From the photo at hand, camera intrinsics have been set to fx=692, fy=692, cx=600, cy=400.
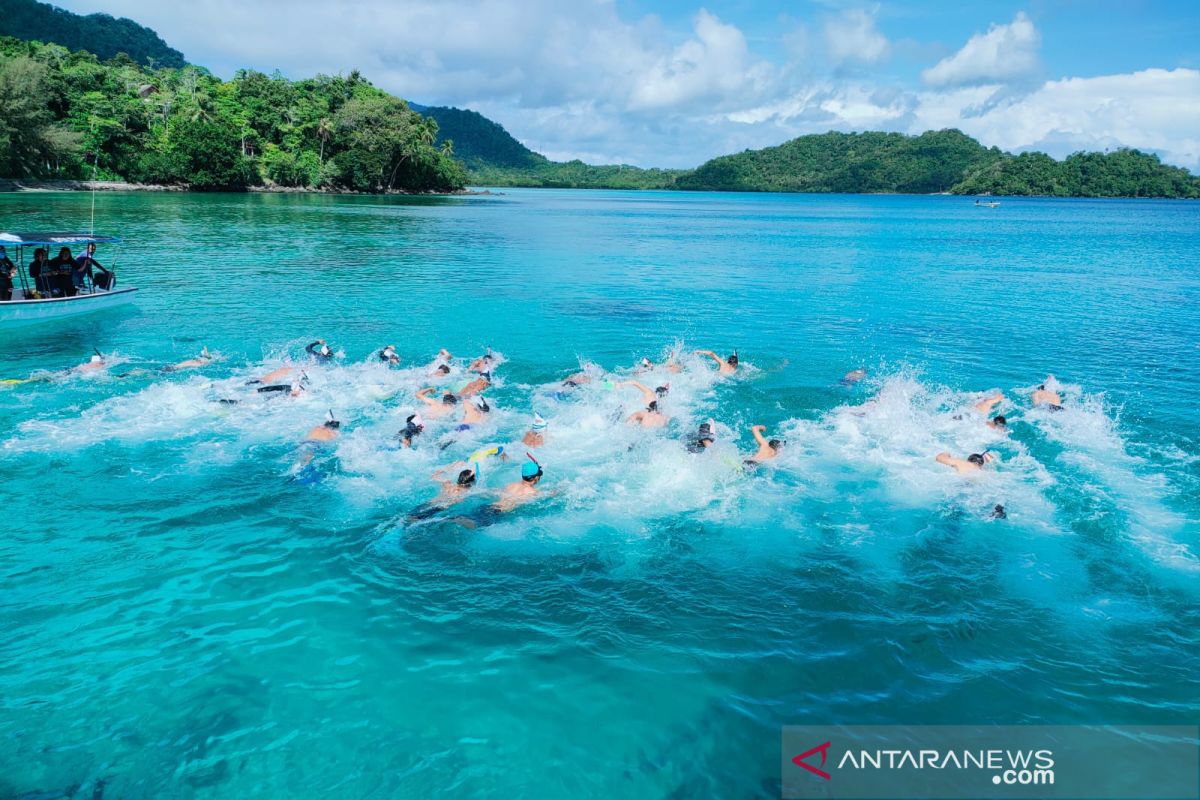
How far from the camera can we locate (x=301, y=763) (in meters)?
7.92

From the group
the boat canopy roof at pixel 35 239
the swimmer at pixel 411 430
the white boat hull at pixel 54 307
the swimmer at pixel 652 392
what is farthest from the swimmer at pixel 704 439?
the white boat hull at pixel 54 307

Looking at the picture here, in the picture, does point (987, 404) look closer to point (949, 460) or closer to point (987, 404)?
point (987, 404)

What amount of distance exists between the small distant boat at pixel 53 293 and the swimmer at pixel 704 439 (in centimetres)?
2513

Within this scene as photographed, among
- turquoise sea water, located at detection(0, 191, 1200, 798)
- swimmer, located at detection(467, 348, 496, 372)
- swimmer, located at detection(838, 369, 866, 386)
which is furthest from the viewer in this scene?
swimmer, located at detection(838, 369, 866, 386)

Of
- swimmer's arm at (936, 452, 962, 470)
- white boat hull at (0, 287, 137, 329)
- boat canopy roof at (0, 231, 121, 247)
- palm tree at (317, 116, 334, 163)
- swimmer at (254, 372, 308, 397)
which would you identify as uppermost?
palm tree at (317, 116, 334, 163)

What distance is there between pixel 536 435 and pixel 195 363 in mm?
12779

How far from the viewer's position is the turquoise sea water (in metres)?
8.38

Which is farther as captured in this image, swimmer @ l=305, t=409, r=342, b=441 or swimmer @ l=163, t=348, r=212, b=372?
swimmer @ l=163, t=348, r=212, b=372

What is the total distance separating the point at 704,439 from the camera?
52.8 ft

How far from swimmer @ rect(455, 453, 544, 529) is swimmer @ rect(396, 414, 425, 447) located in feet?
10.7

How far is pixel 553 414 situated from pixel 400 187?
13883 centimetres

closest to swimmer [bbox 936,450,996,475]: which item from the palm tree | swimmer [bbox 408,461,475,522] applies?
swimmer [bbox 408,461,475,522]

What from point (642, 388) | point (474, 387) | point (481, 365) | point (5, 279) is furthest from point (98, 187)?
point (642, 388)

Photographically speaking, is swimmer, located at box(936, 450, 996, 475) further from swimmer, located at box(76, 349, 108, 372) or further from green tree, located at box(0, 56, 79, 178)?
green tree, located at box(0, 56, 79, 178)
